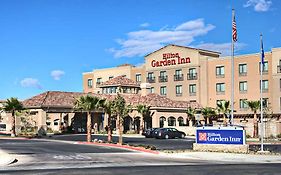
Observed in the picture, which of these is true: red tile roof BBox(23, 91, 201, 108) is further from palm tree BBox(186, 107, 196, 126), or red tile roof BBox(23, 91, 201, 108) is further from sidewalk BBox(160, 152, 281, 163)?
sidewalk BBox(160, 152, 281, 163)

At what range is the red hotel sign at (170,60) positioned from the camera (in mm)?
79206

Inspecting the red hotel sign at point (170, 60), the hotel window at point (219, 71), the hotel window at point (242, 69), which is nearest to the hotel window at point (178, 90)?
the red hotel sign at point (170, 60)

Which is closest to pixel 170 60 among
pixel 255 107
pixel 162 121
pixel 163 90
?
pixel 163 90

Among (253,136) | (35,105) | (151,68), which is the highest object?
(151,68)

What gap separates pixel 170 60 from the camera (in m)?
81.1

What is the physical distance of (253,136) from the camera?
55.7m

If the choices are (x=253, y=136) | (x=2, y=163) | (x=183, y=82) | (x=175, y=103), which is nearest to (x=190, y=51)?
(x=183, y=82)

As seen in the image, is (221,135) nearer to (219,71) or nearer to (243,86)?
(243,86)

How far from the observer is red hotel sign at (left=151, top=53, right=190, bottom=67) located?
260 feet

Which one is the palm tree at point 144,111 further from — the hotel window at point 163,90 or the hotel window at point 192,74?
the hotel window at point 163,90

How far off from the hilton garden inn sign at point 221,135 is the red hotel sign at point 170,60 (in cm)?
4708

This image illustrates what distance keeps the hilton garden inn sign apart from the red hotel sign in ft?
154

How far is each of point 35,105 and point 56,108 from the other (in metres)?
2.73

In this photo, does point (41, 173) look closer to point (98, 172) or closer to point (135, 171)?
point (98, 172)
